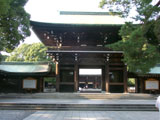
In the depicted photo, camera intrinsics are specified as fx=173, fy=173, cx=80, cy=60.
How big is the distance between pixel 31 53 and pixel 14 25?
79.2 feet

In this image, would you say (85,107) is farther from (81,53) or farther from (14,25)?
(14,25)

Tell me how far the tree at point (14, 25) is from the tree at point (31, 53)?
64.6 feet

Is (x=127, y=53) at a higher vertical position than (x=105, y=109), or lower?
higher

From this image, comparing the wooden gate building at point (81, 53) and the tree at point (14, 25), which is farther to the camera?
the wooden gate building at point (81, 53)

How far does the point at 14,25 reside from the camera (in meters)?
11.8

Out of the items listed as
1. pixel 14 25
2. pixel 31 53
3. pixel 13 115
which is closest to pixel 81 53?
pixel 14 25

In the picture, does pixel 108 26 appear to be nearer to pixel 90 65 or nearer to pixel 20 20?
pixel 90 65

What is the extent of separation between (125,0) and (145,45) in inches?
86.1

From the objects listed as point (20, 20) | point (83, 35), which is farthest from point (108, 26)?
point (20, 20)

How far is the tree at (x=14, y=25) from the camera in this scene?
1170 centimetres

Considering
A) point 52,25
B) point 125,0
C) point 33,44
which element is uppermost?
point 33,44

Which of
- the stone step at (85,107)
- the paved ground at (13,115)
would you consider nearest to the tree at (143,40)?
the stone step at (85,107)

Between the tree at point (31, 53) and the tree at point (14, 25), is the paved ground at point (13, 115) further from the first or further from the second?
the tree at point (31, 53)

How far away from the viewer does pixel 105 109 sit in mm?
10367
